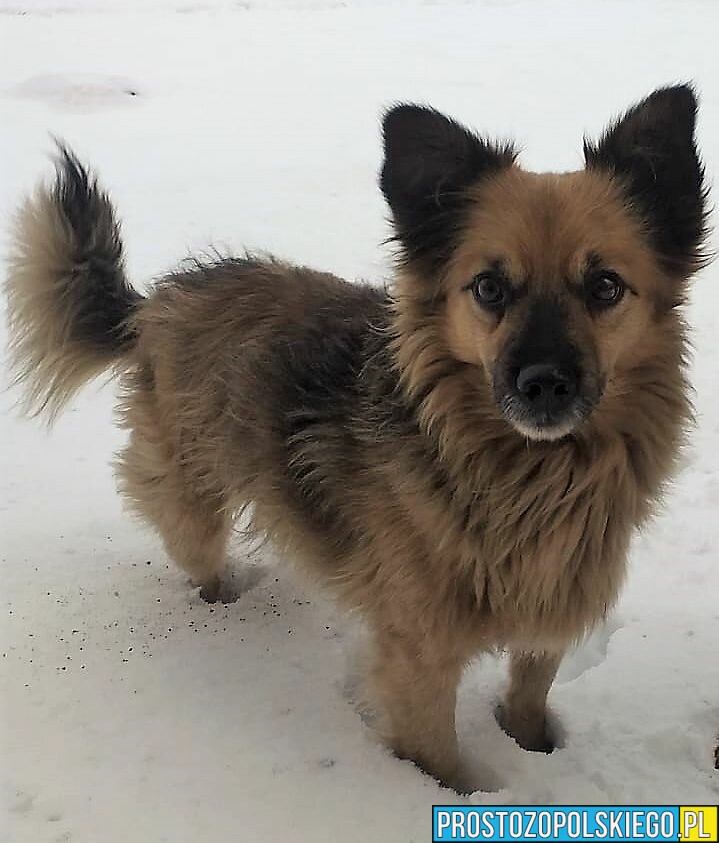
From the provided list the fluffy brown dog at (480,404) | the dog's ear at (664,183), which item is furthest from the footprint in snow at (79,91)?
the dog's ear at (664,183)

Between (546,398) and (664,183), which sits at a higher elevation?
(664,183)

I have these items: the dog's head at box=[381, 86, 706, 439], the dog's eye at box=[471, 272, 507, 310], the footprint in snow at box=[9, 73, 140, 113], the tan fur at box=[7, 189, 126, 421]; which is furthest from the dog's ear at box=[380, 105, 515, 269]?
the footprint in snow at box=[9, 73, 140, 113]

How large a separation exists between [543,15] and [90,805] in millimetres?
10984

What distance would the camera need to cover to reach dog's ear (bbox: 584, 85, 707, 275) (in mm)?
2100

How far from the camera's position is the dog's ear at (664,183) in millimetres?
2100

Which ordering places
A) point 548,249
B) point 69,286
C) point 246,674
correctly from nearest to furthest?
point 548,249, point 246,674, point 69,286

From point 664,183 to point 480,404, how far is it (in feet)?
2.36

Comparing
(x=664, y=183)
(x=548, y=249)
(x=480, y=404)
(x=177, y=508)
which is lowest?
(x=177, y=508)

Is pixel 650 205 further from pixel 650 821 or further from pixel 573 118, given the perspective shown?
pixel 573 118

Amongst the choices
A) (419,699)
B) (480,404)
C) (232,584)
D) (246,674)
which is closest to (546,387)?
(480,404)

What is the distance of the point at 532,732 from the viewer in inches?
102

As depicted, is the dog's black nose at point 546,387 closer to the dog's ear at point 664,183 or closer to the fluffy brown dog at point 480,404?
the fluffy brown dog at point 480,404

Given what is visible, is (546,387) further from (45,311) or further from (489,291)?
(45,311)

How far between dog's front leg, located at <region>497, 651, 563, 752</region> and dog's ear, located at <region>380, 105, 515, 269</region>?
1.24m
